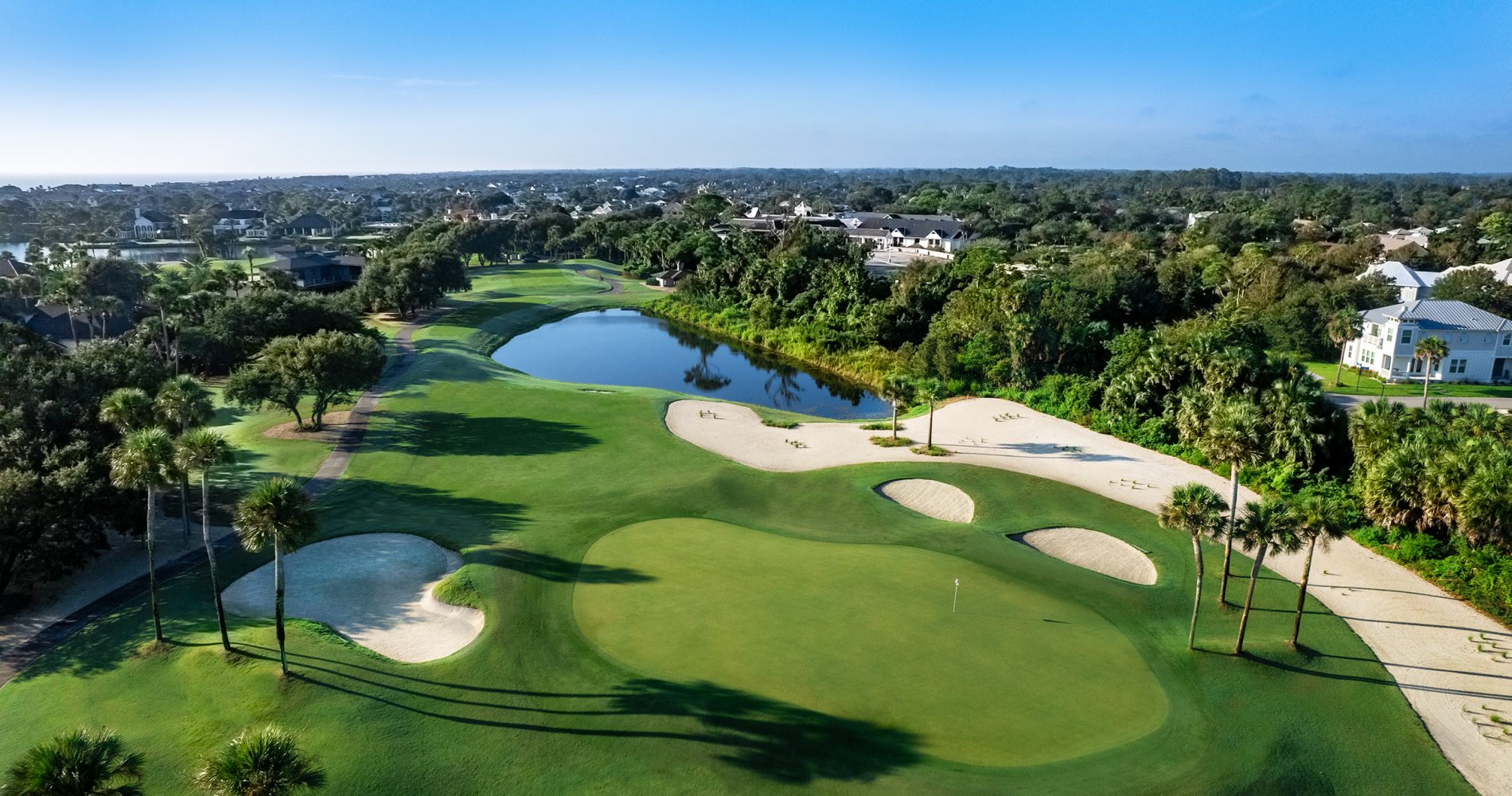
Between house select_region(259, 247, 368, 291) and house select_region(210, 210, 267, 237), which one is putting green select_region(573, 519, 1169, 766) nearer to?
house select_region(259, 247, 368, 291)

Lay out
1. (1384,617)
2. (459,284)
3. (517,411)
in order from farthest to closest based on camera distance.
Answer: (459,284) → (517,411) → (1384,617)

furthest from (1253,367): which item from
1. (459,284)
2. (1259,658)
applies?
(459,284)

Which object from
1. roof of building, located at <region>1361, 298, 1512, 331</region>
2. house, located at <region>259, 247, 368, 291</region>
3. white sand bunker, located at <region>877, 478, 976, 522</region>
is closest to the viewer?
white sand bunker, located at <region>877, 478, 976, 522</region>

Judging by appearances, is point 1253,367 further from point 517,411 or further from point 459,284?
point 459,284

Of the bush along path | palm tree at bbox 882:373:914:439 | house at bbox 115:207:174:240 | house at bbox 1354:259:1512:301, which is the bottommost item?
the bush along path

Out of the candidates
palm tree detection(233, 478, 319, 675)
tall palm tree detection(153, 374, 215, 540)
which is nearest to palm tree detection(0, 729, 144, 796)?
palm tree detection(233, 478, 319, 675)

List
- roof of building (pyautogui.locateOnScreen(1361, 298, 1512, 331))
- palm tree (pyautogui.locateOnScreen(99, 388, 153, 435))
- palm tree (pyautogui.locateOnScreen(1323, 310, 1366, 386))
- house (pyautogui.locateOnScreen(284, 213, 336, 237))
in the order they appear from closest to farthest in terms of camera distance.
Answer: palm tree (pyautogui.locateOnScreen(99, 388, 153, 435))
roof of building (pyautogui.locateOnScreen(1361, 298, 1512, 331))
palm tree (pyautogui.locateOnScreen(1323, 310, 1366, 386))
house (pyautogui.locateOnScreen(284, 213, 336, 237))
